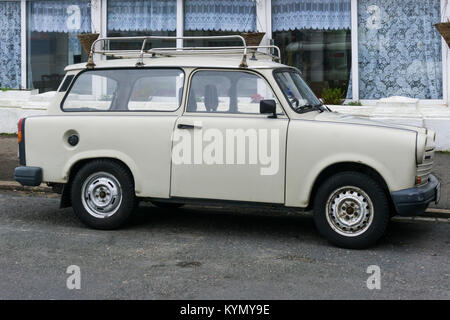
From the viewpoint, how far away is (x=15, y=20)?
52.9ft

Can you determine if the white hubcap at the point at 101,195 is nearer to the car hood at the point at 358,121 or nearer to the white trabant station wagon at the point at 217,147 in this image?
the white trabant station wagon at the point at 217,147

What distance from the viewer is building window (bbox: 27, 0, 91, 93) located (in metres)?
15.7

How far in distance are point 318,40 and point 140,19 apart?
3.81 meters

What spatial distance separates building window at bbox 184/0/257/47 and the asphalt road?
6903 mm

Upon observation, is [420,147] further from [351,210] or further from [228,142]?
[228,142]

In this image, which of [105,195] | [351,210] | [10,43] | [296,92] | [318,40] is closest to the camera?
[351,210]

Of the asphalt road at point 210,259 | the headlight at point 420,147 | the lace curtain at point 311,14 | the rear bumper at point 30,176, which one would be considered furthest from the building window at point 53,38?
the headlight at point 420,147

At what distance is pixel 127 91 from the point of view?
7.72 meters

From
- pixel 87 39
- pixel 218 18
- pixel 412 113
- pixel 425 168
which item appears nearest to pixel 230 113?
pixel 425 168

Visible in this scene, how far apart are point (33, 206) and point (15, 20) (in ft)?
26.8

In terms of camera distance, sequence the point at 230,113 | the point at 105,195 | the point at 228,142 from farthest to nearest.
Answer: the point at 105,195, the point at 230,113, the point at 228,142

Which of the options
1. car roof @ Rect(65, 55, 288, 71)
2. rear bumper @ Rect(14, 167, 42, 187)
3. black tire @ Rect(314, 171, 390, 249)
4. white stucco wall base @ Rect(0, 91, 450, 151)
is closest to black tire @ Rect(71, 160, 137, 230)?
rear bumper @ Rect(14, 167, 42, 187)

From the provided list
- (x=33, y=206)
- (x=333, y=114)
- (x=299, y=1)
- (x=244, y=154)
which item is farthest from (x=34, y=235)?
(x=299, y=1)

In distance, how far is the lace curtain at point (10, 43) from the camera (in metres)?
16.1
